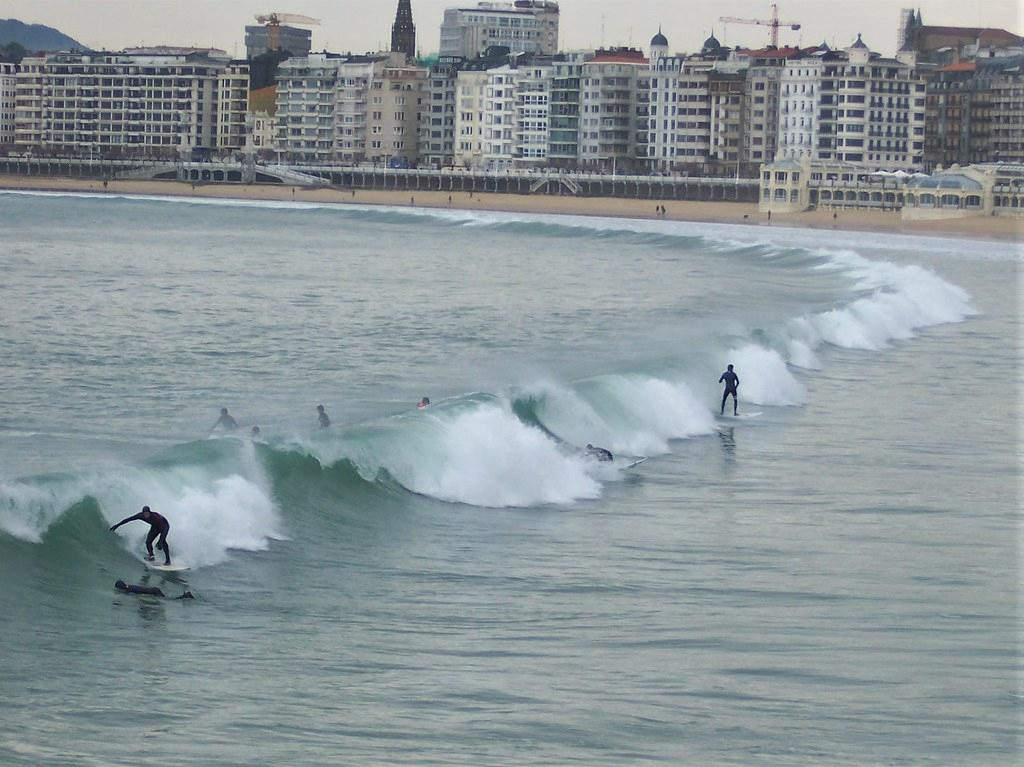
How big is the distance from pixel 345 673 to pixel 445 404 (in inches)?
517

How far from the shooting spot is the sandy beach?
4727 inches

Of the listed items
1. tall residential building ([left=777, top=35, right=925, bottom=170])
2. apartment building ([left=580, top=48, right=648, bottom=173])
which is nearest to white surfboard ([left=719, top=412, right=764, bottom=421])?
tall residential building ([left=777, top=35, right=925, bottom=170])

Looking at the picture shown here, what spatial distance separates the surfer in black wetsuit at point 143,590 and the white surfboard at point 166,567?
1.68 ft

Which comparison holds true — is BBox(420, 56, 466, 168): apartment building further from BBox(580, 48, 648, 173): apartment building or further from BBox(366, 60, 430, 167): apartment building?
BBox(580, 48, 648, 173): apartment building

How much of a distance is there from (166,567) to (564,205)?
138m

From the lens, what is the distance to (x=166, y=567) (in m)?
17.6

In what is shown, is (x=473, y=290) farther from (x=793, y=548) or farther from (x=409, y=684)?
(x=409, y=684)

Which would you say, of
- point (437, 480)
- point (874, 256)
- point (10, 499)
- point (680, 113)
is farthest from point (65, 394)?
point (680, 113)

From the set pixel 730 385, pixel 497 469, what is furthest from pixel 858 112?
pixel 497 469

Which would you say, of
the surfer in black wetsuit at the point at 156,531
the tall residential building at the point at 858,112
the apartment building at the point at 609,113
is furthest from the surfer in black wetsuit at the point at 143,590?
the apartment building at the point at 609,113

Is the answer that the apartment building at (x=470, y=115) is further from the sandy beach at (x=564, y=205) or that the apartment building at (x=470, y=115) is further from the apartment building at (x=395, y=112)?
the sandy beach at (x=564, y=205)

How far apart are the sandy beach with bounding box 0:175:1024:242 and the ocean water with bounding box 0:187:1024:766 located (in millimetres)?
76379

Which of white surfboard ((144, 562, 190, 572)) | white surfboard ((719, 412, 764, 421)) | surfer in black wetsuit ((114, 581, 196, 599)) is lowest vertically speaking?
white surfboard ((719, 412, 764, 421))

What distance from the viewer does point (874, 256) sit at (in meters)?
84.9
